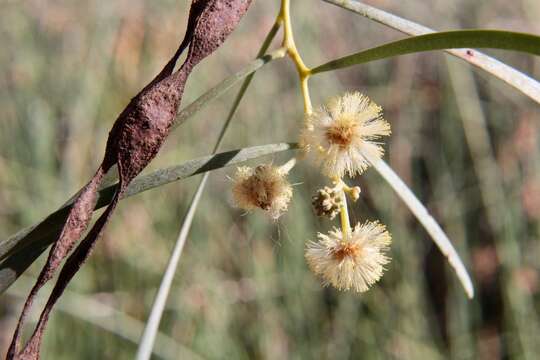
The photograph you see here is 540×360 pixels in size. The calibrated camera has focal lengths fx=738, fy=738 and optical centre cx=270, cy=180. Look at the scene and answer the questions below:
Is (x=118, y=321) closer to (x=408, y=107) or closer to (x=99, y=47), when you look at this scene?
(x=99, y=47)

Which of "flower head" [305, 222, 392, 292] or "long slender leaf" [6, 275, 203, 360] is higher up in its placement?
"long slender leaf" [6, 275, 203, 360]

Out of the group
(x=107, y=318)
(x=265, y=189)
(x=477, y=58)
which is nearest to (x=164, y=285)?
(x=265, y=189)

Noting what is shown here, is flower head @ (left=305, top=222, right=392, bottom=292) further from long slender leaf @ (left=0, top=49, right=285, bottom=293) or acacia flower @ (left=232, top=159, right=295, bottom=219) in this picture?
long slender leaf @ (left=0, top=49, right=285, bottom=293)

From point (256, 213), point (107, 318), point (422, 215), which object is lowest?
point (422, 215)

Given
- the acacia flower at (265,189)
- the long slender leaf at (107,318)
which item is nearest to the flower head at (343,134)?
the acacia flower at (265,189)

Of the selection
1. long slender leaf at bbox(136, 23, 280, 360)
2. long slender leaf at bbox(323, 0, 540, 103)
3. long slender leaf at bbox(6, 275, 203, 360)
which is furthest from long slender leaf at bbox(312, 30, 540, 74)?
long slender leaf at bbox(6, 275, 203, 360)

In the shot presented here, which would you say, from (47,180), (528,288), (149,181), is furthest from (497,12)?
(149,181)

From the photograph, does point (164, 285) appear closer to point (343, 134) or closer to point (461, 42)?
point (343, 134)
